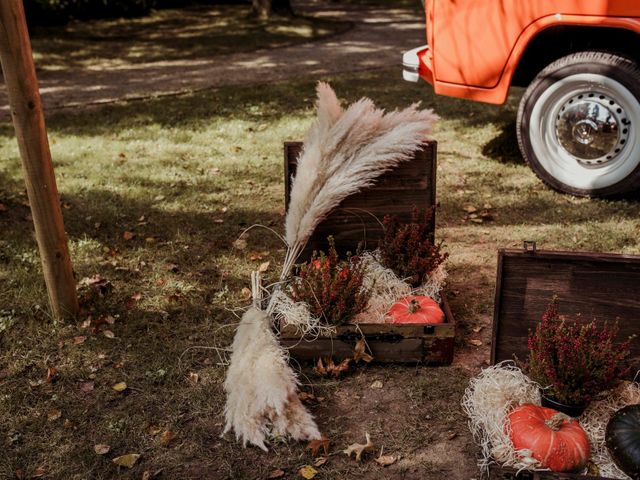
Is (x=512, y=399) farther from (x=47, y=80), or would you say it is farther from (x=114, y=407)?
(x=47, y=80)

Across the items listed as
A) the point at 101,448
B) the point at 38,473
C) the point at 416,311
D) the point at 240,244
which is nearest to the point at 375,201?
the point at 416,311

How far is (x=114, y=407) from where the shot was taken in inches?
129

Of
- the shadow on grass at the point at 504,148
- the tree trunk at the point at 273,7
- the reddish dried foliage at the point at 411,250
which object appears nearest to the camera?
the reddish dried foliage at the point at 411,250

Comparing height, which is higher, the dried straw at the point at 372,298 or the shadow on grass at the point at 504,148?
the dried straw at the point at 372,298

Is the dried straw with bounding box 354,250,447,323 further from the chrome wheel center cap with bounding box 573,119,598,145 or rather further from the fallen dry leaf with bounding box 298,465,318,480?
the chrome wheel center cap with bounding box 573,119,598,145

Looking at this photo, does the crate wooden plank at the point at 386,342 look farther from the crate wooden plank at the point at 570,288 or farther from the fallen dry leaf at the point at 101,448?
the fallen dry leaf at the point at 101,448

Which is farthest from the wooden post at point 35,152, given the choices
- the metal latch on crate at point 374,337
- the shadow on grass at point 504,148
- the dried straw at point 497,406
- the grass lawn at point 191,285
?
the shadow on grass at point 504,148

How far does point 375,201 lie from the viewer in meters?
4.05

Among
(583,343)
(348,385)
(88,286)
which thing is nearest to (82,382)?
(88,286)

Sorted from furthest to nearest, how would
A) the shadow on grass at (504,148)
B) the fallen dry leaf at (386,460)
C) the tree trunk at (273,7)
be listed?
the tree trunk at (273,7), the shadow on grass at (504,148), the fallen dry leaf at (386,460)

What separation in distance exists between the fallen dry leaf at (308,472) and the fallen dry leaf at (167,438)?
25.2 inches

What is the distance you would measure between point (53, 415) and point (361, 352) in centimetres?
156

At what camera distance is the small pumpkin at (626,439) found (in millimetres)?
2621

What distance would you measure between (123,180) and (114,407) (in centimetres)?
332
